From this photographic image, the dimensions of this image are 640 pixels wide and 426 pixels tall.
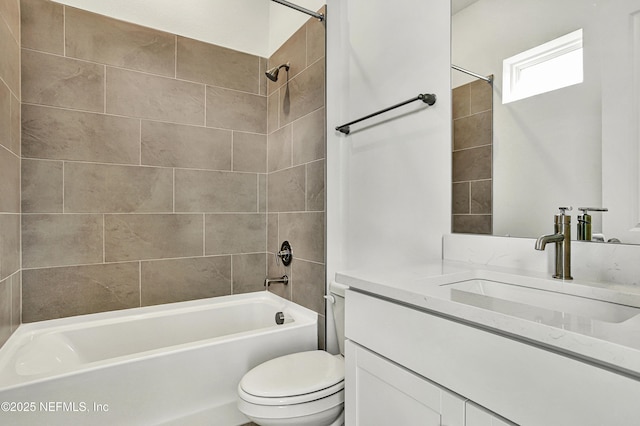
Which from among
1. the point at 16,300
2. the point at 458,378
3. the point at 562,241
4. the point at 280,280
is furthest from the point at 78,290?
A: the point at 562,241

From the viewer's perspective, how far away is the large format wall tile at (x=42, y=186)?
185 centimetres

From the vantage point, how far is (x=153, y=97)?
2182mm

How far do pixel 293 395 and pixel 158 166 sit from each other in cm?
164

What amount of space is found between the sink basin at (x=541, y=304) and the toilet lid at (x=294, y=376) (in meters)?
0.71

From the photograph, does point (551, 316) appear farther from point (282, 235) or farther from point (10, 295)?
point (10, 295)

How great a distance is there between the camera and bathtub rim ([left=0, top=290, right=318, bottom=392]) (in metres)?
1.39

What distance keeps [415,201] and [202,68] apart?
174cm

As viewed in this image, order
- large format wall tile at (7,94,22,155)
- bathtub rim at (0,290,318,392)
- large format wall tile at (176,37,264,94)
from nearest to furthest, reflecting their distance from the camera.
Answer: bathtub rim at (0,290,318,392), large format wall tile at (7,94,22,155), large format wall tile at (176,37,264,94)

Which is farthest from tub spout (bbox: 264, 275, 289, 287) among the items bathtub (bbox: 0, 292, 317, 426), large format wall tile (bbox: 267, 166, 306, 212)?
large format wall tile (bbox: 267, 166, 306, 212)

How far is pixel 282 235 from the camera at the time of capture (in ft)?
7.83

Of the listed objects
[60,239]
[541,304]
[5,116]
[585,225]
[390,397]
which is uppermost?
[5,116]

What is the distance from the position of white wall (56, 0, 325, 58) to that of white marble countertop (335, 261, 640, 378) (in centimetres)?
179

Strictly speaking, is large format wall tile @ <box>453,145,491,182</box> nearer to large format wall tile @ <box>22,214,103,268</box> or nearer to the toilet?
the toilet

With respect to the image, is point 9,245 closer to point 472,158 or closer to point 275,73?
point 275,73
